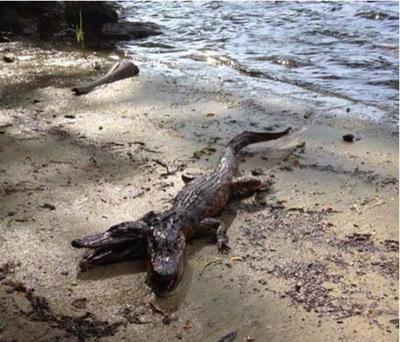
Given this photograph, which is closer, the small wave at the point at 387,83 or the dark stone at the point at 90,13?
the small wave at the point at 387,83

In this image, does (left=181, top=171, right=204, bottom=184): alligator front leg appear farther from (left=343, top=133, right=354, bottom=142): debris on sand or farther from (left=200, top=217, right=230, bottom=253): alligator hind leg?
(left=343, top=133, right=354, bottom=142): debris on sand

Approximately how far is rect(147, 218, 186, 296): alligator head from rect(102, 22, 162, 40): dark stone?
7.21 meters

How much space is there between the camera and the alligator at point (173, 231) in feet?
12.2

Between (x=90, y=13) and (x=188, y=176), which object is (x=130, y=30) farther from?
(x=188, y=176)

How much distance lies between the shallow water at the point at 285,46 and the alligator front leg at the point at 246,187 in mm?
2412

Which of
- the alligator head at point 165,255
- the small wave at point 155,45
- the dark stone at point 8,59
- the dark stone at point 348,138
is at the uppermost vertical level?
the alligator head at point 165,255

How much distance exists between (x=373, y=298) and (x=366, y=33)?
25.9 feet

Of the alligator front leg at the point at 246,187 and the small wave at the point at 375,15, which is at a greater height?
the alligator front leg at the point at 246,187

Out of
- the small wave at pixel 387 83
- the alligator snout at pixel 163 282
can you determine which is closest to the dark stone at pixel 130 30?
the small wave at pixel 387 83

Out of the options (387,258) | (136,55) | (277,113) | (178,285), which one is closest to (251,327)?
(178,285)

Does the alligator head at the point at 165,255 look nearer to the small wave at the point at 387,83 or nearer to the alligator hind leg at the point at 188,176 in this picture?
the alligator hind leg at the point at 188,176

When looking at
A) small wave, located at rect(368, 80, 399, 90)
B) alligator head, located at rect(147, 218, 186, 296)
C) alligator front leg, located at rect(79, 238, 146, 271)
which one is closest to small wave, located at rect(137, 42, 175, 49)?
small wave, located at rect(368, 80, 399, 90)

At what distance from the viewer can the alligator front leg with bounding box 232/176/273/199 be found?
4.86 metres

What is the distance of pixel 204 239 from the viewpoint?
14.1ft
